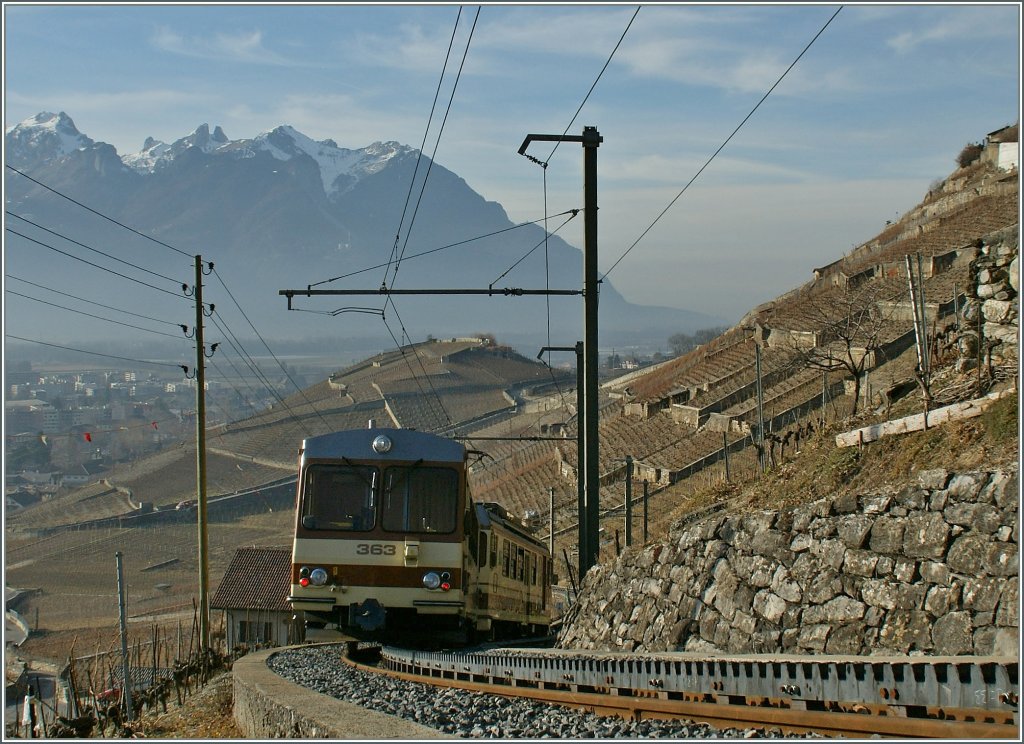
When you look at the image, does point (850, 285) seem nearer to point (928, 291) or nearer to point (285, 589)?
point (928, 291)

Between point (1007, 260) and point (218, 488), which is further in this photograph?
point (218, 488)

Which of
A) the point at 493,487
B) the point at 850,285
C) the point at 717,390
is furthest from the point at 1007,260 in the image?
the point at 493,487

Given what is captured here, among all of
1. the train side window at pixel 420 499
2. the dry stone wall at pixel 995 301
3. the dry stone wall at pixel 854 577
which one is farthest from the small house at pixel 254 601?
the dry stone wall at pixel 995 301

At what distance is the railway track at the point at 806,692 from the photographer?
6287mm

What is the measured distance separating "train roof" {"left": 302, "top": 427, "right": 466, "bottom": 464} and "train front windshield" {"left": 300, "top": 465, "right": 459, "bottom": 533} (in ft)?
0.46

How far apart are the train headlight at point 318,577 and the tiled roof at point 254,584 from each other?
26.6 m

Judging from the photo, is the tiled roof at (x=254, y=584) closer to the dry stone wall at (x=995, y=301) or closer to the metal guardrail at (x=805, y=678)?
the dry stone wall at (x=995, y=301)

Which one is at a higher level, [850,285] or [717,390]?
[850,285]

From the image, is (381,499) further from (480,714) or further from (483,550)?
(480,714)

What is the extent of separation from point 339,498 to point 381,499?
503mm

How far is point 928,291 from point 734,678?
37.7m

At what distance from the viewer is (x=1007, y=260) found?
13203 mm

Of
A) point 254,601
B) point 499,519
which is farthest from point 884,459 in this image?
point 254,601

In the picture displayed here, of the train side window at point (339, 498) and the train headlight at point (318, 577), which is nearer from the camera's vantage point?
the train headlight at point (318, 577)
